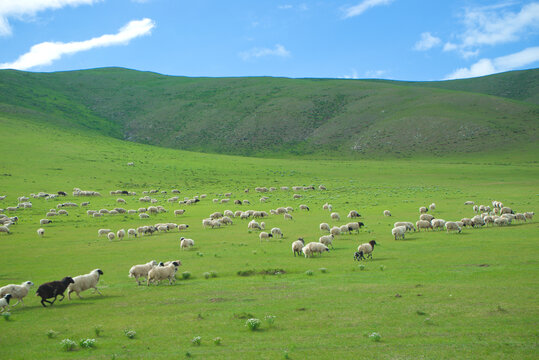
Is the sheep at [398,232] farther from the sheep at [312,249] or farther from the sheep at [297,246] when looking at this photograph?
the sheep at [297,246]

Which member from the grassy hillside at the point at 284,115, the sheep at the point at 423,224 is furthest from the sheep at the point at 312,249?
the grassy hillside at the point at 284,115

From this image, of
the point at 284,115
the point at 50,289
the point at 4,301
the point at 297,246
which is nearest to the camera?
the point at 4,301

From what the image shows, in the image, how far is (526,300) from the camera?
42.9ft

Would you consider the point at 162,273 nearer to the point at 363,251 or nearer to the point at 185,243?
the point at 185,243

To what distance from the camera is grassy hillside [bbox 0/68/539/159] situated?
381 ft

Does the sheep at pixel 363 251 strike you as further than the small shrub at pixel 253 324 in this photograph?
Yes

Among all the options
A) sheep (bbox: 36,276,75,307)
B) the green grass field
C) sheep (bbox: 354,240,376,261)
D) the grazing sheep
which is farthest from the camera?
sheep (bbox: 354,240,376,261)

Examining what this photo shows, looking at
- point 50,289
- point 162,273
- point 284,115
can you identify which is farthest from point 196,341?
point 284,115

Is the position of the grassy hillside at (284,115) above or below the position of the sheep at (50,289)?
above

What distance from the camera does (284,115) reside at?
153 meters

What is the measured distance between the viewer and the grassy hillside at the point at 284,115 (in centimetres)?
11612

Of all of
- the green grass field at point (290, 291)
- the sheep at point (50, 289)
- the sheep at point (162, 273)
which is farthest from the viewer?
the sheep at point (162, 273)

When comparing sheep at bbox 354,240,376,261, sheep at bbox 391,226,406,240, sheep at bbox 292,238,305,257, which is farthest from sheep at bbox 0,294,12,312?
sheep at bbox 391,226,406,240

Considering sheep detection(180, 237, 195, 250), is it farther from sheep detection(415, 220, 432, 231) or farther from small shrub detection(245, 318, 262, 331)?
sheep detection(415, 220, 432, 231)
